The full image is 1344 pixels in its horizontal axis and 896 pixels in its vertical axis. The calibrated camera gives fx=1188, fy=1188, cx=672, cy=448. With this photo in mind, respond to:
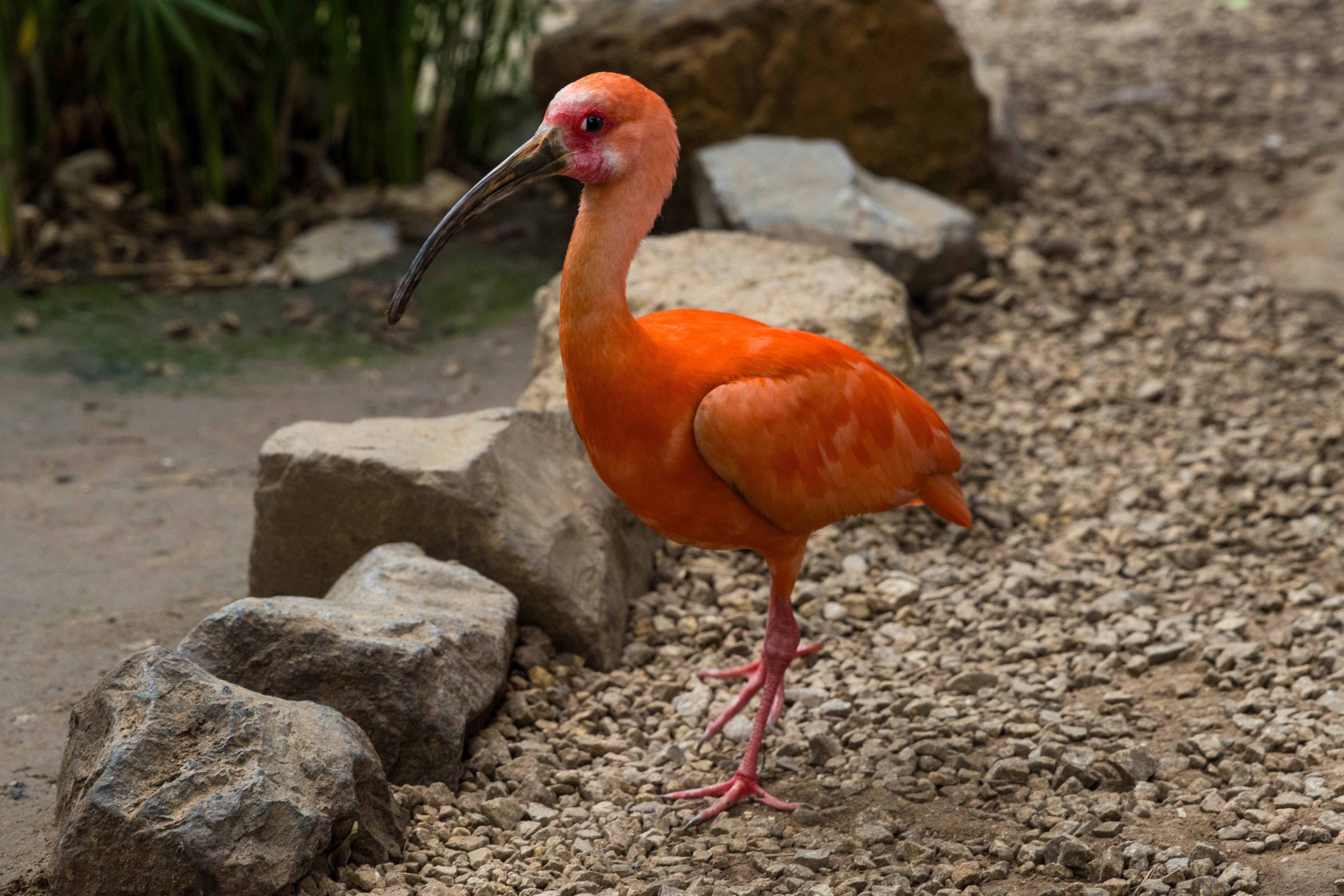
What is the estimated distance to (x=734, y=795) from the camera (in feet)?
9.61

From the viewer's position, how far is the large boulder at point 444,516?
3.29 meters

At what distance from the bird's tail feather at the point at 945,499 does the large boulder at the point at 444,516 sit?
38.5 inches

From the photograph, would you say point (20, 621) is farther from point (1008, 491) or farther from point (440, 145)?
point (440, 145)

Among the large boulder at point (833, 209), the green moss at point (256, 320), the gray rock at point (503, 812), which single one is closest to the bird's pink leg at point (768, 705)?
the gray rock at point (503, 812)

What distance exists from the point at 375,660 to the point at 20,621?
1510mm

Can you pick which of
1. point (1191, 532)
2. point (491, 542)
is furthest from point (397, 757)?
point (1191, 532)

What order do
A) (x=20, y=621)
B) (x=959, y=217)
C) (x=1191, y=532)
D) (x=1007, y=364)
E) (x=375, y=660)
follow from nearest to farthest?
1. (x=375, y=660)
2. (x=20, y=621)
3. (x=1191, y=532)
4. (x=1007, y=364)
5. (x=959, y=217)

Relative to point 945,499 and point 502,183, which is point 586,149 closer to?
point 502,183

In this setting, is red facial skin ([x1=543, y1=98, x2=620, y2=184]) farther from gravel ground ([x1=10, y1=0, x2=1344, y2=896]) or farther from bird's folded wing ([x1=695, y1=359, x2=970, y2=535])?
gravel ground ([x1=10, y1=0, x2=1344, y2=896])

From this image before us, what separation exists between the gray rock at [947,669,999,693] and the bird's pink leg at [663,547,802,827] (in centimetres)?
52

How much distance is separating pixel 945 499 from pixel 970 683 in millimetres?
536

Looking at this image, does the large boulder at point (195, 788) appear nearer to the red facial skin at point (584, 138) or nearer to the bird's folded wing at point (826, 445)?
the bird's folded wing at point (826, 445)

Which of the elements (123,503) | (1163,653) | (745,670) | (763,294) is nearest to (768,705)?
(745,670)

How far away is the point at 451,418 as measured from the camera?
144 inches
